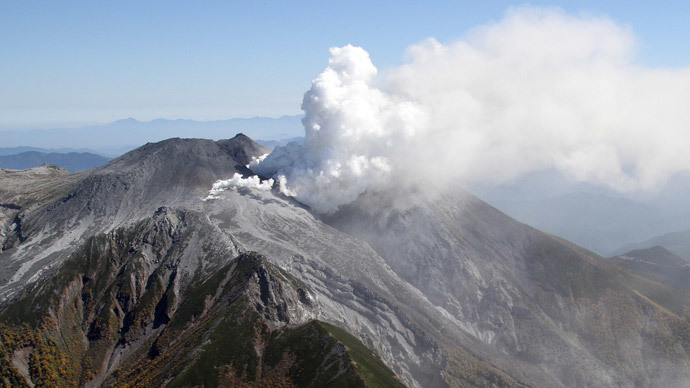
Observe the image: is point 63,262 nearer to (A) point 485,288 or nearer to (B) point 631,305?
(A) point 485,288

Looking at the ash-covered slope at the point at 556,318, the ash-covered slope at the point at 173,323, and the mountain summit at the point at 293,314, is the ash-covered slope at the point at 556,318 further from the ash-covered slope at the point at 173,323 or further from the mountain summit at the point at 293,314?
the ash-covered slope at the point at 173,323

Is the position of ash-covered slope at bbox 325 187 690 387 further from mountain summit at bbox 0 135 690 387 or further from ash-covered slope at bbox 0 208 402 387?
ash-covered slope at bbox 0 208 402 387

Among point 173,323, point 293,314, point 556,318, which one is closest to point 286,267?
point 293,314

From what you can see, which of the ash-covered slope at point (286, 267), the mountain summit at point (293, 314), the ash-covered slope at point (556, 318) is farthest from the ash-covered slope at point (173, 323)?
the ash-covered slope at point (556, 318)

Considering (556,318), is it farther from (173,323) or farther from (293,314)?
(173,323)

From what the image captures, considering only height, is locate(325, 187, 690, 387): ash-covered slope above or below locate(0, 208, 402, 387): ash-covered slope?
below

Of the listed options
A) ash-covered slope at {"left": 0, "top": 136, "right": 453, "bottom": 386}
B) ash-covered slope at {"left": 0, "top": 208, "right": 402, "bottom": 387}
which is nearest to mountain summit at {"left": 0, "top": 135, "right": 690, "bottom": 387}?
ash-covered slope at {"left": 0, "top": 208, "right": 402, "bottom": 387}

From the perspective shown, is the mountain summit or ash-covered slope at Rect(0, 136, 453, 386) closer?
the mountain summit

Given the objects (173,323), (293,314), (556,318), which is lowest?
(556,318)
